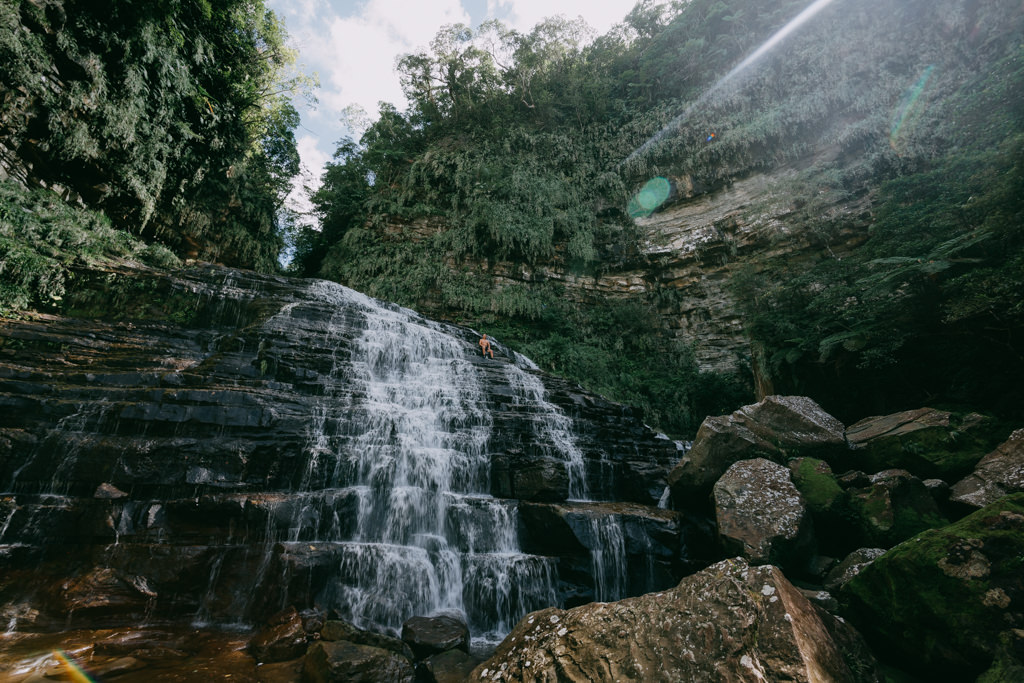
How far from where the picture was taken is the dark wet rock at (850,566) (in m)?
4.15

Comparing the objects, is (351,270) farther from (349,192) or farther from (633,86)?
(633,86)

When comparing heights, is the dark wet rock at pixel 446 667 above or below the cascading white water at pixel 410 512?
below

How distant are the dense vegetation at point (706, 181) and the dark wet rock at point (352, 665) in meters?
8.85

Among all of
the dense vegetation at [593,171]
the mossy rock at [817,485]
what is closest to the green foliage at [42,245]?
the dense vegetation at [593,171]

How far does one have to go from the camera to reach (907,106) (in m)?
14.4

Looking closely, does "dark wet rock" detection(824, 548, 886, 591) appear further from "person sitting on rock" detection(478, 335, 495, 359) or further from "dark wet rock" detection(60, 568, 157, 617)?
"person sitting on rock" detection(478, 335, 495, 359)

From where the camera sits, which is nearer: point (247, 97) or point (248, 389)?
point (248, 389)

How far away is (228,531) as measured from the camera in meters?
5.03

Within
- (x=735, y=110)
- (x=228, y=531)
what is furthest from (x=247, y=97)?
(x=735, y=110)

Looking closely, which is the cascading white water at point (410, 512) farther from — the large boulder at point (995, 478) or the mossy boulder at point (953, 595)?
the large boulder at point (995, 478)

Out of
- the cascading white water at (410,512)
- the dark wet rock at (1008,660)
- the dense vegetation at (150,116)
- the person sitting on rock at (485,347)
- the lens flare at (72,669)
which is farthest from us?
the person sitting on rock at (485,347)

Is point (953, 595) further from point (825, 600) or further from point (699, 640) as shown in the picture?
point (699, 640)

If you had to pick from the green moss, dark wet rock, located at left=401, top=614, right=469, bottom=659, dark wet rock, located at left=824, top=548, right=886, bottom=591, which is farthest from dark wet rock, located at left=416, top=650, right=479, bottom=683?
the green moss

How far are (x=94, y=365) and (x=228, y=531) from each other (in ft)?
13.5
